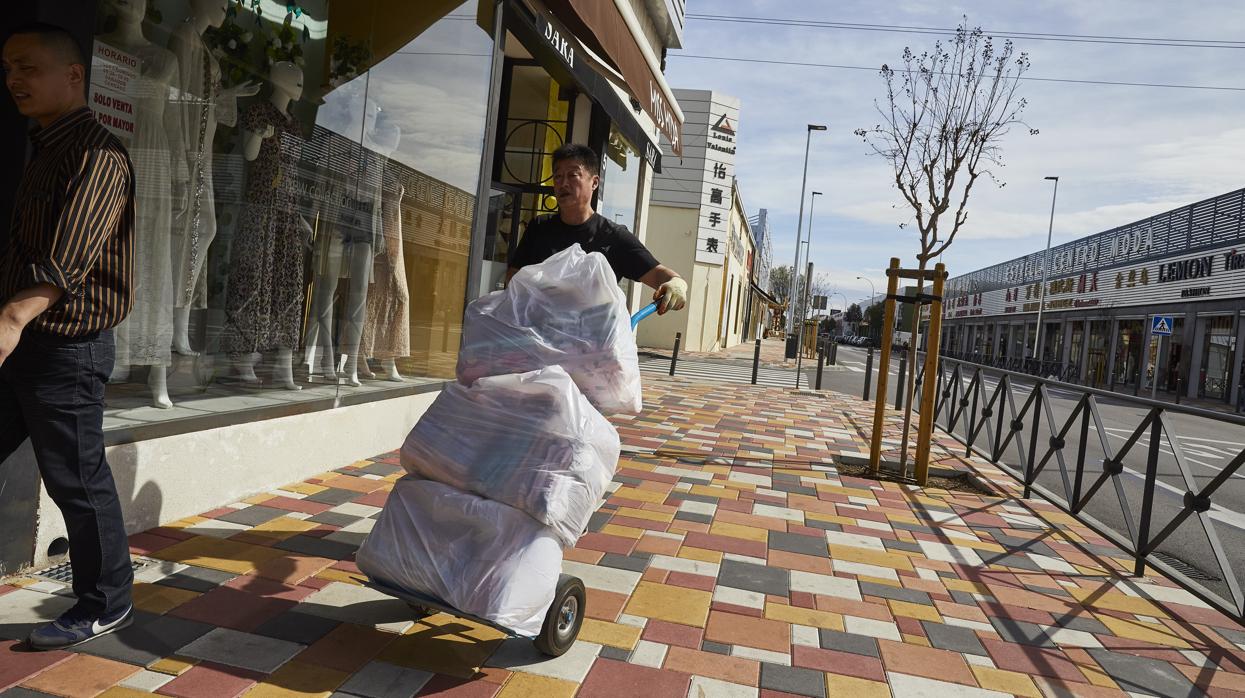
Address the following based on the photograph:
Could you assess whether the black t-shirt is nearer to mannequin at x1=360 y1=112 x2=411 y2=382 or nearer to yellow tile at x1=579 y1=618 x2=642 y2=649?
yellow tile at x1=579 y1=618 x2=642 y2=649

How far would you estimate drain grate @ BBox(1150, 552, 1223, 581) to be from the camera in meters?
4.71

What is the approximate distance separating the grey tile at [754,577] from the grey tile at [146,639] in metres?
2.09

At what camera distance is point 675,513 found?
4.86 meters

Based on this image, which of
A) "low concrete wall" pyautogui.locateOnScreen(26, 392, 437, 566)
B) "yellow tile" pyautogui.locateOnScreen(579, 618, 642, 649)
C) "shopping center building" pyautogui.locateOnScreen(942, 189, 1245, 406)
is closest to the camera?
"yellow tile" pyautogui.locateOnScreen(579, 618, 642, 649)

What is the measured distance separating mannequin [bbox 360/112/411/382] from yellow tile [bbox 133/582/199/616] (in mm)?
2622

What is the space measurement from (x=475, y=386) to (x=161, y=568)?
4.92 ft

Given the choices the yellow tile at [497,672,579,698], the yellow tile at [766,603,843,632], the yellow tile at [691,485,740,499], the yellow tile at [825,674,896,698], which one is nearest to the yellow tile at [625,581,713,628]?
the yellow tile at [766,603,843,632]

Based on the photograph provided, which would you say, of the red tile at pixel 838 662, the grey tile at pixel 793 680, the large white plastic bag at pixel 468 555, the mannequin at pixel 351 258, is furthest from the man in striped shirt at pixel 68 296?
the mannequin at pixel 351 258

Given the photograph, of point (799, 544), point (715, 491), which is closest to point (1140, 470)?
point (715, 491)

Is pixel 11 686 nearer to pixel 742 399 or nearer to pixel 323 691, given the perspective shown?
pixel 323 691

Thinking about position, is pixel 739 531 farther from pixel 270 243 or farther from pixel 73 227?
pixel 73 227

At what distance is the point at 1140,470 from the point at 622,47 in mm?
4975

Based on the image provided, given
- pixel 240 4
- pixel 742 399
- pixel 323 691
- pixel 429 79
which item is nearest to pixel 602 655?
pixel 323 691

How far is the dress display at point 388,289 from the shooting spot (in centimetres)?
558
